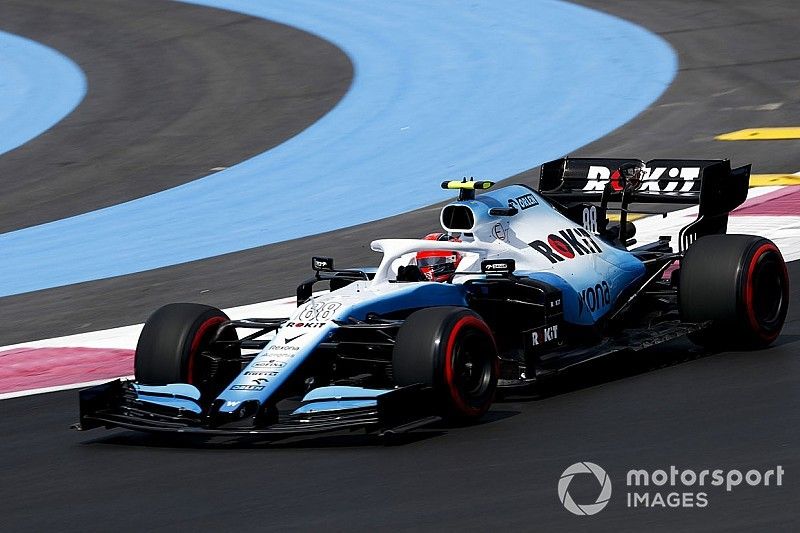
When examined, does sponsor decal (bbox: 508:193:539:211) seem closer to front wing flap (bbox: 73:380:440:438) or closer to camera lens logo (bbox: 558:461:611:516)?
front wing flap (bbox: 73:380:440:438)

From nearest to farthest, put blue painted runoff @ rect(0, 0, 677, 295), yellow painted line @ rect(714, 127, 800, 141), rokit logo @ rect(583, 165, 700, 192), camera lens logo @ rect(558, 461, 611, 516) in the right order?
1. camera lens logo @ rect(558, 461, 611, 516)
2. rokit logo @ rect(583, 165, 700, 192)
3. blue painted runoff @ rect(0, 0, 677, 295)
4. yellow painted line @ rect(714, 127, 800, 141)

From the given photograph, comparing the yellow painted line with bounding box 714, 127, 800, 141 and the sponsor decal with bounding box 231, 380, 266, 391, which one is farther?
the yellow painted line with bounding box 714, 127, 800, 141

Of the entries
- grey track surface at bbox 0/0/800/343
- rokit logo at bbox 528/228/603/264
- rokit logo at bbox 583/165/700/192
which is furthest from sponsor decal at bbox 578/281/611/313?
grey track surface at bbox 0/0/800/343

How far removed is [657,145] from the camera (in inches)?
717

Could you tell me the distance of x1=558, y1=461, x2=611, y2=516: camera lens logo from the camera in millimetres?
6852

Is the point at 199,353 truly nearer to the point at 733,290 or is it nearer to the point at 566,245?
the point at 566,245

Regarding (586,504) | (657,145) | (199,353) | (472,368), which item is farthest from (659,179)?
(657,145)

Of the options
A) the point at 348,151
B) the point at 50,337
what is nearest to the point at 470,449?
the point at 50,337

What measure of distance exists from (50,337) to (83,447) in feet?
12.9

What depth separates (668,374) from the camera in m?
9.63

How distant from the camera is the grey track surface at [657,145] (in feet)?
45.1

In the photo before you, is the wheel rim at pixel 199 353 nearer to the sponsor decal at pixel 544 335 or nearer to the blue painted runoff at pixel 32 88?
the sponsor decal at pixel 544 335

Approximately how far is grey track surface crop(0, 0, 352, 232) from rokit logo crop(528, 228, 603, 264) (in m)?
9.34

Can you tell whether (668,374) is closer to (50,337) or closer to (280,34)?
(50,337)
